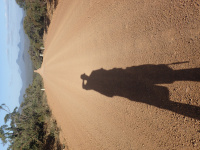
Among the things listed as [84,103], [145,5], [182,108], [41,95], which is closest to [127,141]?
[182,108]

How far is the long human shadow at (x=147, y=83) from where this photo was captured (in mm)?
4285

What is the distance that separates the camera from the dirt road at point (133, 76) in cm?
430

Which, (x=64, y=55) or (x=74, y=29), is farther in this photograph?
(x=64, y=55)

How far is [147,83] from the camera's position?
5332mm

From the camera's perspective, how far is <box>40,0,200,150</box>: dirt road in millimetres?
4301

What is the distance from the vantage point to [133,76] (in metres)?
5.98

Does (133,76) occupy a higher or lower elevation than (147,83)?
higher

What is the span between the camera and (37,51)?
68.7ft

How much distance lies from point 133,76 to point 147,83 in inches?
31.0

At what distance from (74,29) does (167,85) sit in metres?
8.02

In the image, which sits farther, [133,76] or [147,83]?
[133,76]

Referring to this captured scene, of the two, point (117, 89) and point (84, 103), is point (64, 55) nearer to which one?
point (84, 103)

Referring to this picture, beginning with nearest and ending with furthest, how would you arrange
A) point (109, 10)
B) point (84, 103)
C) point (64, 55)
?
point (109, 10) < point (84, 103) < point (64, 55)

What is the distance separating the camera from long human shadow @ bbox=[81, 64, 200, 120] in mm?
4285
